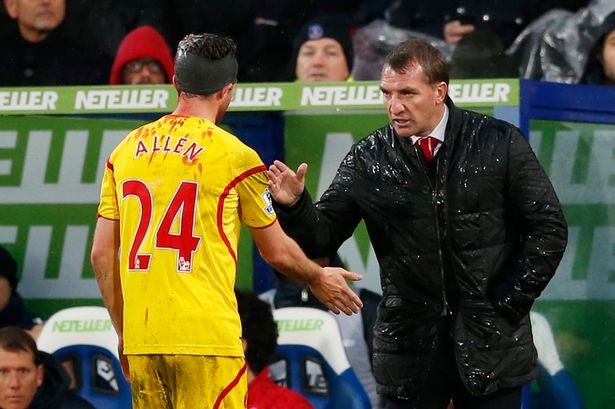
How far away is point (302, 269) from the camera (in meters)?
4.84

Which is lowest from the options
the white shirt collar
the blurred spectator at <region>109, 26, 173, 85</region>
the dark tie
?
the dark tie

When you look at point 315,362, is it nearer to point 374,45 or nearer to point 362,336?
point 362,336

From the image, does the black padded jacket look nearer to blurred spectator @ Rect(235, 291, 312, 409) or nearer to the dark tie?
the dark tie

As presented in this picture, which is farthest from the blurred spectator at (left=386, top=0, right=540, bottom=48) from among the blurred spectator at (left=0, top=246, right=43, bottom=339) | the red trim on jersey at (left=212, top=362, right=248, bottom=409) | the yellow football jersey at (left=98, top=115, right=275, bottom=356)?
the red trim on jersey at (left=212, top=362, right=248, bottom=409)

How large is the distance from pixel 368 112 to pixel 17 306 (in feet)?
6.58

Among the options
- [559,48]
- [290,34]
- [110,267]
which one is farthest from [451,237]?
[290,34]

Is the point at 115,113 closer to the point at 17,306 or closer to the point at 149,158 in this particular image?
the point at 17,306

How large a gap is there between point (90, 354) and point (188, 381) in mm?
2519

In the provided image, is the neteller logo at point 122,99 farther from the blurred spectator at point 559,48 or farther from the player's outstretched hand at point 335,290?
the blurred spectator at point 559,48

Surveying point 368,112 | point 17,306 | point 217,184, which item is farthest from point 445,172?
point 17,306

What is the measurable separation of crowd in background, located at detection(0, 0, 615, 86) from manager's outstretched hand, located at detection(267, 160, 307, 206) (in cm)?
319

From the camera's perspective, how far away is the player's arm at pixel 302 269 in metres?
4.79

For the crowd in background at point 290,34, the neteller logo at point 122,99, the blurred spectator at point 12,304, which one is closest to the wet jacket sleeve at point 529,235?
the neteller logo at point 122,99

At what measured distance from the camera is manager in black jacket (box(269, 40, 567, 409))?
509 cm
